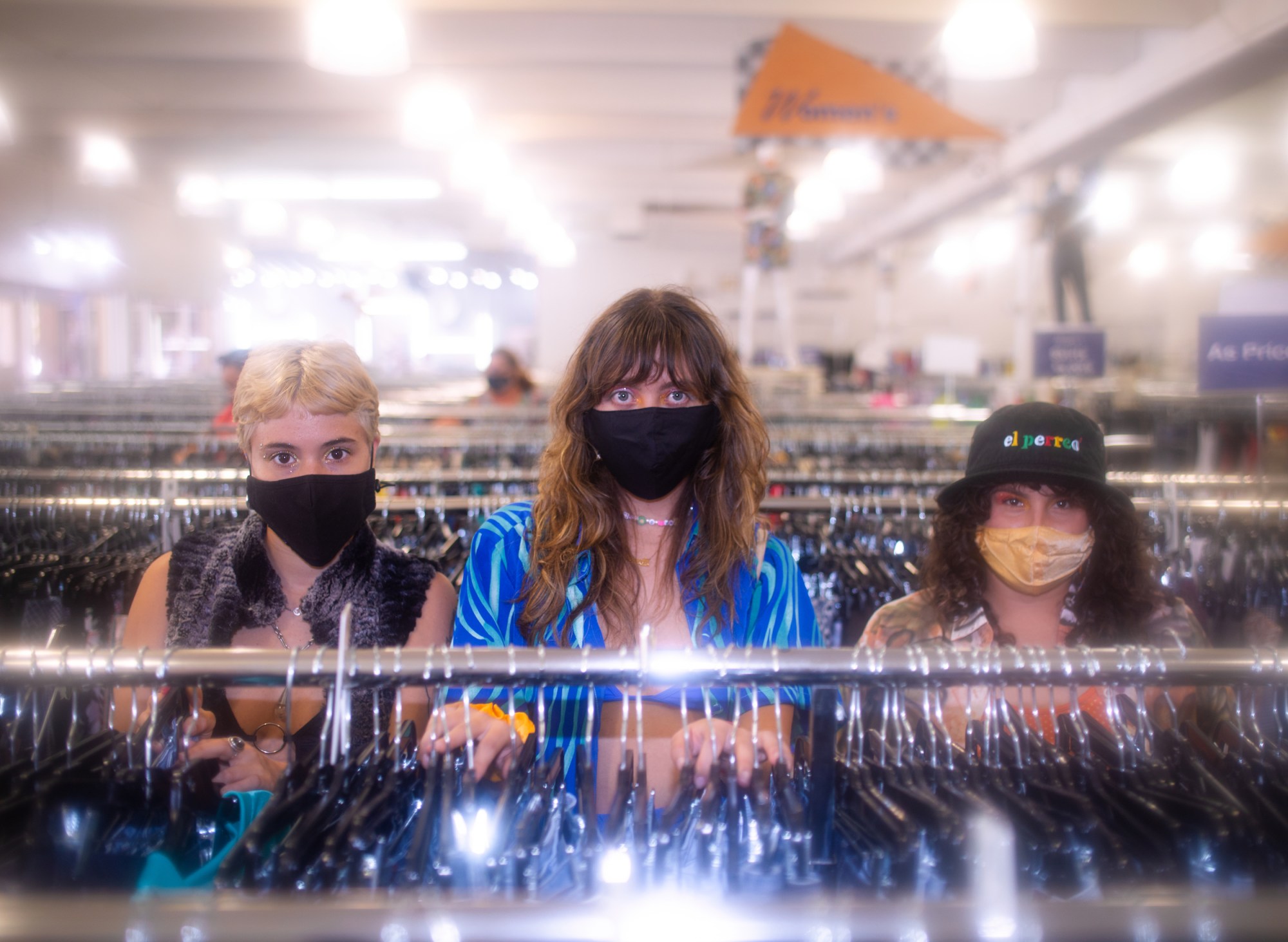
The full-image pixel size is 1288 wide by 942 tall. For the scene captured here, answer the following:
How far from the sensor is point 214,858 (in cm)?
128

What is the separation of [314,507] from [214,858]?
2.06 ft

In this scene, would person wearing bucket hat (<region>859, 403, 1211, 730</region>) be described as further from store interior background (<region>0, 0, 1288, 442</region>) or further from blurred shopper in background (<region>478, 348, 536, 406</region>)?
blurred shopper in background (<region>478, 348, 536, 406</region>)

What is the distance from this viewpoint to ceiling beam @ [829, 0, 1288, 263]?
19.1 ft

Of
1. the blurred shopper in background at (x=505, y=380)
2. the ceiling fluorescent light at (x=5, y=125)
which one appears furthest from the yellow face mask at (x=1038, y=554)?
the ceiling fluorescent light at (x=5, y=125)

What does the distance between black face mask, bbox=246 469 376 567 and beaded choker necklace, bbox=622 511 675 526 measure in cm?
51

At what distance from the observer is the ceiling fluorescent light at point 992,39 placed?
15.0 feet

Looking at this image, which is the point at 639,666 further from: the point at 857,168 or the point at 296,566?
the point at 857,168

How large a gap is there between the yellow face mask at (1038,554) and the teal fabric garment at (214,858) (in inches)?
55.6

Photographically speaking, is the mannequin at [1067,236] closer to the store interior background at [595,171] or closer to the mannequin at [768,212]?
the store interior background at [595,171]

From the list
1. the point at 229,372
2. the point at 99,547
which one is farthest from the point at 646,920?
the point at 229,372

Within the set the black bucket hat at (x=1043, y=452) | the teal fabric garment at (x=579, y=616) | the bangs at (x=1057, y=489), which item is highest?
the black bucket hat at (x=1043, y=452)

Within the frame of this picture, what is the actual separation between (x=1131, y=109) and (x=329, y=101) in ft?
24.0

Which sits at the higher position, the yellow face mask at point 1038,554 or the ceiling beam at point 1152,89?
the ceiling beam at point 1152,89

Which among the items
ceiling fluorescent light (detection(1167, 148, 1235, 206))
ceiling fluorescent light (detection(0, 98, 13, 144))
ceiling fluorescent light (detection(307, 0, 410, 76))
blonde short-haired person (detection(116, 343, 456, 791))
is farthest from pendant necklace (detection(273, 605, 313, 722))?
ceiling fluorescent light (detection(1167, 148, 1235, 206))
